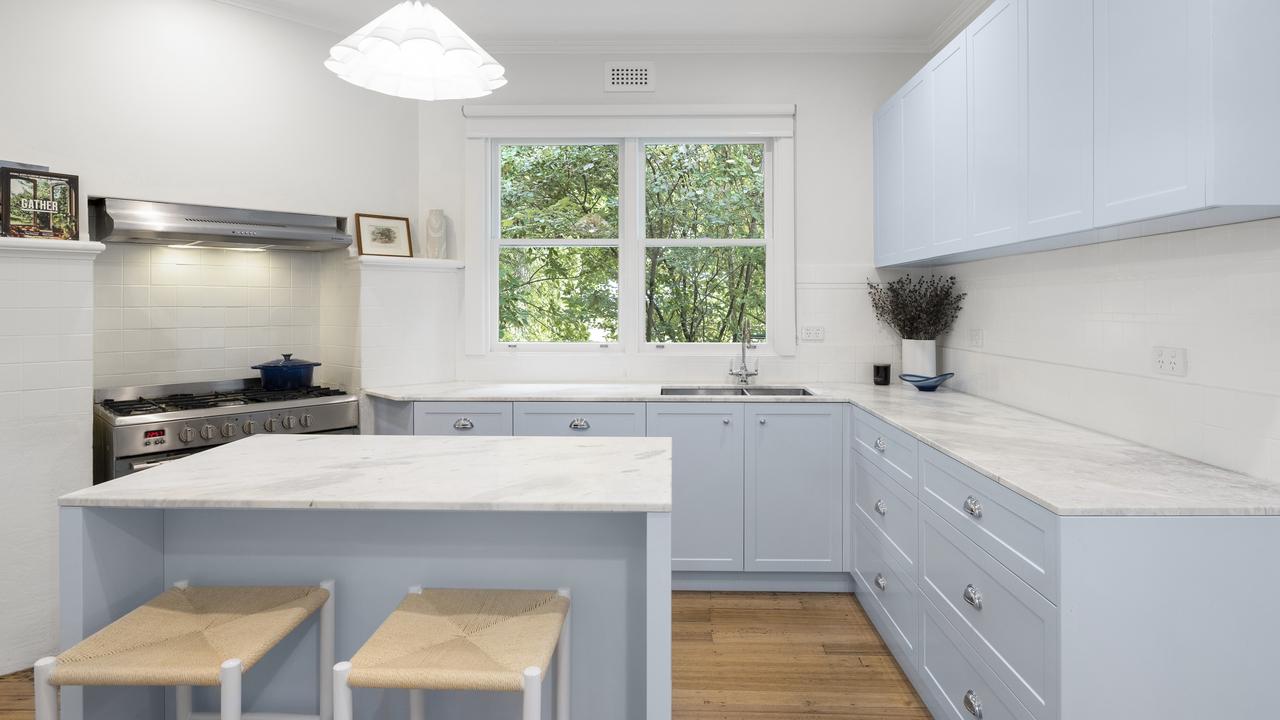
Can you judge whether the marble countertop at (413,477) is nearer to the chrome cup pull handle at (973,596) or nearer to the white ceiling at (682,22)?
the chrome cup pull handle at (973,596)

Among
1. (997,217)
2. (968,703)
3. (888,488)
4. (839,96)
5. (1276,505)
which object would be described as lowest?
(968,703)

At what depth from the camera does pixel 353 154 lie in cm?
381

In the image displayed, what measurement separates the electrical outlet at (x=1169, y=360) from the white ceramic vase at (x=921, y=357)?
1.45 m

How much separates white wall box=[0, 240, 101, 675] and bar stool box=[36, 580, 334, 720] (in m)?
1.48

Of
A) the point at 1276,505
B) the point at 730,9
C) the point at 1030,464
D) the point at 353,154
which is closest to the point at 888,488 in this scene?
the point at 1030,464

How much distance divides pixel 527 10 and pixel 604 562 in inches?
A: 115

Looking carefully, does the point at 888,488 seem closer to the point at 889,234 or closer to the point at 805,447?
the point at 805,447

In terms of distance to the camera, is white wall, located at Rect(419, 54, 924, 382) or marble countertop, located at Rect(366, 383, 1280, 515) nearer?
marble countertop, located at Rect(366, 383, 1280, 515)

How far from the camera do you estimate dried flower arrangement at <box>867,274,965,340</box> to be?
3.66 m

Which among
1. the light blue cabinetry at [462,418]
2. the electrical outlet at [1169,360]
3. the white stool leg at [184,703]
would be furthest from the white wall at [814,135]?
Result: the white stool leg at [184,703]

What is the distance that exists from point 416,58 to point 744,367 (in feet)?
8.16

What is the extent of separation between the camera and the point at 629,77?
13.1 feet

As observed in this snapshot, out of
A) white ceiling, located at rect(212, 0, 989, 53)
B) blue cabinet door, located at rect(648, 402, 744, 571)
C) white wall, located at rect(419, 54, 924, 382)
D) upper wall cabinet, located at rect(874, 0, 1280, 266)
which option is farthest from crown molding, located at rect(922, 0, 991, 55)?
blue cabinet door, located at rect(648, 402, 744, 571)

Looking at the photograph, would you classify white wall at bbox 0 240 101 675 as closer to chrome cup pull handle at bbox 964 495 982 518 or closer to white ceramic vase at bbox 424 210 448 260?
white ceramic vase at bbox 424 210 448 260
